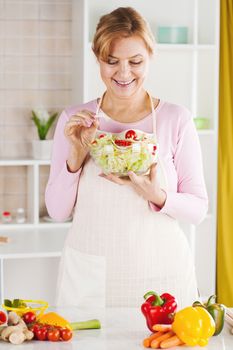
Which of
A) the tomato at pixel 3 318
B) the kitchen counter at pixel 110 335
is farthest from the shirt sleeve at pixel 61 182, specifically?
the tomato at pixel 3 318

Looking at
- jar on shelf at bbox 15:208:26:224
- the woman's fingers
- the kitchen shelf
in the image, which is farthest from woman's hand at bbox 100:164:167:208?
jar on shelf at bbox 15:208:26:224

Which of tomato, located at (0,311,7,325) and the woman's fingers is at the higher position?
the woman's fingers

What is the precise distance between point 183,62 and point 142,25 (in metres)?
1.98

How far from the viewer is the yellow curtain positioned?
4711 millimetres

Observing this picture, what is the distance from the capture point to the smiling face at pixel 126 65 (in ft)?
8.41

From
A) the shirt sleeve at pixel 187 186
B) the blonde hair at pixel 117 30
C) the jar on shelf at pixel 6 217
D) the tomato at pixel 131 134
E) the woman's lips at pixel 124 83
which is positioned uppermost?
the blonde hair at pixel 117 30

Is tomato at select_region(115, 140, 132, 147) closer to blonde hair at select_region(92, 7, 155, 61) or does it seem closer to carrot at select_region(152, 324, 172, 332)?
blonde hair at select_region(92, 7, 155, 61)

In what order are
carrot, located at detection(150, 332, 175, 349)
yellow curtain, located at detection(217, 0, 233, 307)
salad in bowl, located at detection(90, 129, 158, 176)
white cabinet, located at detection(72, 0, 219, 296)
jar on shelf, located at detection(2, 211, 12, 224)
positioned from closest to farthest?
carrot, located at detection(150, 332, 175, 349)
salad in bowl, located at detection(90, 129, 158, 176)
white cabinet, located at detection(72, 0, 219, 296)
jar on shelf, located at detection(2, 211, 12, 224)
yellow curtain, located at detection(217, 0, 233, 307)

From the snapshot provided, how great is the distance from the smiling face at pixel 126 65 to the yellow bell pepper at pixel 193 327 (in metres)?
0.85

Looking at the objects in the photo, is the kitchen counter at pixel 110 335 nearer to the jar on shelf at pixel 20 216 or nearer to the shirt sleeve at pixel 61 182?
the shirt sleeve at pixel 61 182

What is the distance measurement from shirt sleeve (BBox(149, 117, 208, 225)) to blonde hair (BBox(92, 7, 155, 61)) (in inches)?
13.6

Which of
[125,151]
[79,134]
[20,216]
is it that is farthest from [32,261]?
[125,151]

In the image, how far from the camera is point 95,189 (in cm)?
267

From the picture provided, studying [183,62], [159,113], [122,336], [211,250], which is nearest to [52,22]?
[183,62]
